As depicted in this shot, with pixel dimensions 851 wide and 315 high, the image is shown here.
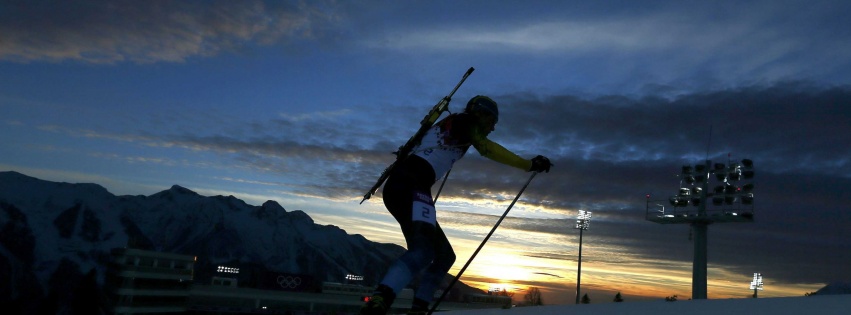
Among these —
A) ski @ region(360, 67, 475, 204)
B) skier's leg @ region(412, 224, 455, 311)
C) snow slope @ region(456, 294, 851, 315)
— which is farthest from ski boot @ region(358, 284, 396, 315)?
snow slope @ region(456, 294, 851, 315)

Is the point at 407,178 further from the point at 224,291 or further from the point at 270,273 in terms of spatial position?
the point at 270,273

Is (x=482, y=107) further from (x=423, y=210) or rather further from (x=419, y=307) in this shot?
(x=419, y=307)

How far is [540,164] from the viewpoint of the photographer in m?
5.91

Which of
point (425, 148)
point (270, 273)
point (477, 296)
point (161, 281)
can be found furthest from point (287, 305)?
point (425, 148)

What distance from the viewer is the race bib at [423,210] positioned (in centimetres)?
536

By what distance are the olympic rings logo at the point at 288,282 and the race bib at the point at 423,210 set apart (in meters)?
130

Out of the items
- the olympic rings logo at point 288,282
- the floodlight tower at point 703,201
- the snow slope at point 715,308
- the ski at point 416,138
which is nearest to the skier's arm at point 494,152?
the ski at point 416,138

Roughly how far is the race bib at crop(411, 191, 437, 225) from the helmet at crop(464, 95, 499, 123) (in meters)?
0.91

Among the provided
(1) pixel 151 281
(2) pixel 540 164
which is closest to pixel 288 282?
(1) pixel 151 281

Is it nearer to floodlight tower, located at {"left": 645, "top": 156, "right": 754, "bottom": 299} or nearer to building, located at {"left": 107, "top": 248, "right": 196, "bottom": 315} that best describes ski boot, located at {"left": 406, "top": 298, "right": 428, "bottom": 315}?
floodlight tower, located at {"left": 645, "top": 156, "right": 754, "bottom": 299}

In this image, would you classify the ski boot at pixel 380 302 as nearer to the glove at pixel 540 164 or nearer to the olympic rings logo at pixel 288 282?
the glove at pixel 540 164

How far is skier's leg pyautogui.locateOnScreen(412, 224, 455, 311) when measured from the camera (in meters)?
5.85

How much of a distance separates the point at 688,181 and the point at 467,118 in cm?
5118

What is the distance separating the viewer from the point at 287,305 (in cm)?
12619
